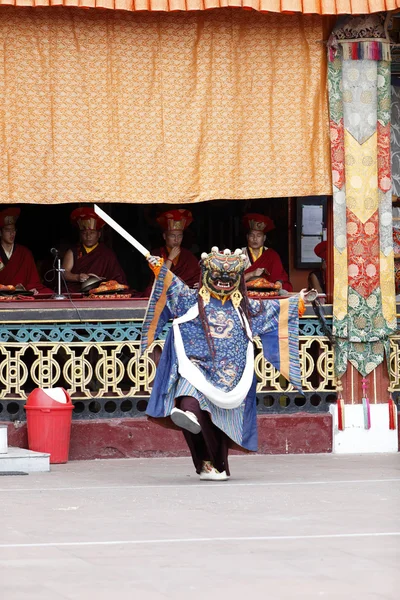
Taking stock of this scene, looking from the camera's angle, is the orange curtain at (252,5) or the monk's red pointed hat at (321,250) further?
the monk's red pointed hat at (321,250)

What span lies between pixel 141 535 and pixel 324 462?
162 inches

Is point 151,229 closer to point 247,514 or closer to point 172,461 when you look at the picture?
point 172,461

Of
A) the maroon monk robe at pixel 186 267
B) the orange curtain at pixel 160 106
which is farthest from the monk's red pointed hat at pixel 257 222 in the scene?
the orange curtain at pixel 160 106

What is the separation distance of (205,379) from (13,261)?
3876mm

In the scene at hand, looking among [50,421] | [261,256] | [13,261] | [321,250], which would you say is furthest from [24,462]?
[321,250]

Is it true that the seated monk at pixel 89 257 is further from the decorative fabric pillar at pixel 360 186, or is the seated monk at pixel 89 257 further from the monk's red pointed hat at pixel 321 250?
the decorative fabric pillar at pixel 360 186

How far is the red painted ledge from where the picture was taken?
11.2 metres

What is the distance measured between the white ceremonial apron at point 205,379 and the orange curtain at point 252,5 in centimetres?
255

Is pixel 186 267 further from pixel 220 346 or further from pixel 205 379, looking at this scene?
pixel 205 379

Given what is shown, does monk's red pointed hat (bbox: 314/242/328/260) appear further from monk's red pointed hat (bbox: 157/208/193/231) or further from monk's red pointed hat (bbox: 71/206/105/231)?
monk's red pointed hat (bbox: 71/206/105/231)

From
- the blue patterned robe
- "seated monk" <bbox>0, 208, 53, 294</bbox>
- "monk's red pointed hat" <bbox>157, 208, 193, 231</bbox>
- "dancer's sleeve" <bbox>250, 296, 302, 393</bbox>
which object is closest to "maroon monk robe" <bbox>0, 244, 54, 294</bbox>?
"seated monk" <bbox>0, 208, 53, 294</bbox>

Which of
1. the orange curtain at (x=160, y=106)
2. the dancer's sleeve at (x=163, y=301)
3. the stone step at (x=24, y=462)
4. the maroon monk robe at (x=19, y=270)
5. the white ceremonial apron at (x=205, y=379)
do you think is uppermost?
the orange curtain at (x=160, y=106)

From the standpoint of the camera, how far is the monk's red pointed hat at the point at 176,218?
13031 mm

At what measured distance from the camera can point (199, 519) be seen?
7535 mm
